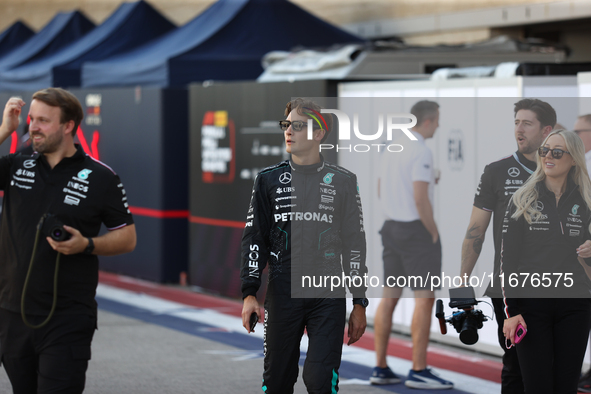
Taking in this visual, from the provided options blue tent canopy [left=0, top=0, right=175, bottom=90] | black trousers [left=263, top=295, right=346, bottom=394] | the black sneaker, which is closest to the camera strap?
black trousers [left=263, top=295, right=346, bottom=394]

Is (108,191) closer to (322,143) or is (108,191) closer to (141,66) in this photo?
(322,143)

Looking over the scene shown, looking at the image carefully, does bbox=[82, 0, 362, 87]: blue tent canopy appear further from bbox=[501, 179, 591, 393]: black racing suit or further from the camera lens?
the camera lens

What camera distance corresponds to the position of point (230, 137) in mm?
11812

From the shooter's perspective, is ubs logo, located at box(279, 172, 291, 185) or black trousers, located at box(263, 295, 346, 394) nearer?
black trousers, located at box(263, 295, 346, 394)

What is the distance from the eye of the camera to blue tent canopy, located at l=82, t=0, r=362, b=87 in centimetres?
1408

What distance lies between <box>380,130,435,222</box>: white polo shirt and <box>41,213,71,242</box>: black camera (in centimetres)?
313

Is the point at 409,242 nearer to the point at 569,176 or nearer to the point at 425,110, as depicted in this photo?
the point at 425,110

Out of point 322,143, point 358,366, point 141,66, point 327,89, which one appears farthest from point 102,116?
point 322,143

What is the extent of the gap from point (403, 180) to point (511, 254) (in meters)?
2.25

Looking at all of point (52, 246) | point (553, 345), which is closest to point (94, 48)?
point (52, 246)

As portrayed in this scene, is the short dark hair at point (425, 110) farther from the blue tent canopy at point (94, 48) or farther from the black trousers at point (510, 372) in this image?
the blue tent canopy at point (94, 48)

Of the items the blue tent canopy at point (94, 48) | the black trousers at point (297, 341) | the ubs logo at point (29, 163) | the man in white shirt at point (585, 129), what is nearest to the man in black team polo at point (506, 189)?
the black trousers at point (297, 341)

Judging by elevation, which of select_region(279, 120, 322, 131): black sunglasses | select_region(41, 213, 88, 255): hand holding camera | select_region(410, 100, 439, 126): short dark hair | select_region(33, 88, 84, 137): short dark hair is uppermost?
select_region(410, 100, 439, 126): short dark hair

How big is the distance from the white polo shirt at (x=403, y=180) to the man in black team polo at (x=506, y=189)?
1621 millimetres
